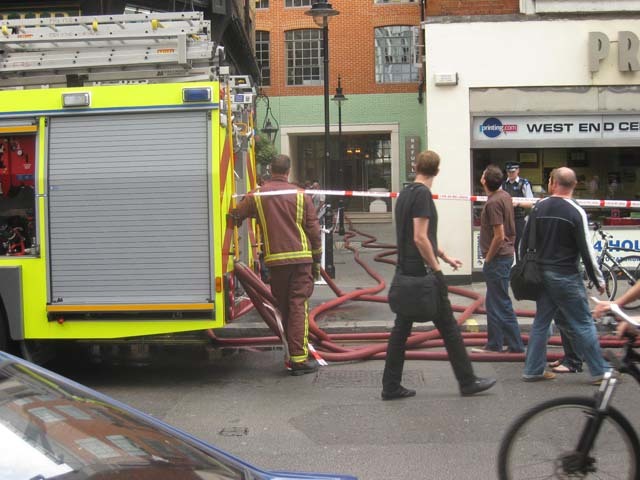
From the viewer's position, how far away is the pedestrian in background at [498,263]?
24.6 feet

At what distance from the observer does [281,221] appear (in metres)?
6.98

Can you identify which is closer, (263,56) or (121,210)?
(121,210)

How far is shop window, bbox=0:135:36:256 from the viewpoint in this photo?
6.91 meters

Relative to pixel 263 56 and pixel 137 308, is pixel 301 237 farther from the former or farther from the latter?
pixel 263 56

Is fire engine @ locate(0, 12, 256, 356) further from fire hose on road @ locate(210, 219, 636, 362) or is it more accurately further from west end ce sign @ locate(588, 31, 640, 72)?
west end ce sign @ locate(588, 31, 640, 72)

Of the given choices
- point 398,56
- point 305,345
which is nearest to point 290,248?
point 305,345

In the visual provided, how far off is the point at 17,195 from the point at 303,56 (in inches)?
1014

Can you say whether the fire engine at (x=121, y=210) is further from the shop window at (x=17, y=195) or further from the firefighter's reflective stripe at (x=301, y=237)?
the firefighter's reflective stripe at (x=301, y=237)

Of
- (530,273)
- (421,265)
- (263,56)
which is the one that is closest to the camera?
(421,265)

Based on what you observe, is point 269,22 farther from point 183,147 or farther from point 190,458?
point 190,458

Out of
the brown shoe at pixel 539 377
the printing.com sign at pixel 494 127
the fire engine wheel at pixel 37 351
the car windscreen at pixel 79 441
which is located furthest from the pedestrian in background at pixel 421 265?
the printing.com sign at pixel 494 127

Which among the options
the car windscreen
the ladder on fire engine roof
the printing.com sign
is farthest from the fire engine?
the printing.com sign

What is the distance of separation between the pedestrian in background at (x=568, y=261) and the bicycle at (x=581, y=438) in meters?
2.37

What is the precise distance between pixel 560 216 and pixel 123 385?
4.17m
